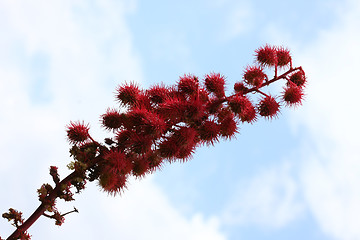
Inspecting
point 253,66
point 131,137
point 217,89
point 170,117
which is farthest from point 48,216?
point 253,66

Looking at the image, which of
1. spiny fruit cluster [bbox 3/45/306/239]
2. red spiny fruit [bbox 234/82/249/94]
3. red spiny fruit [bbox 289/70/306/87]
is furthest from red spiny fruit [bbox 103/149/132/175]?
red spiny fruit [bbox 289/70/306/87]

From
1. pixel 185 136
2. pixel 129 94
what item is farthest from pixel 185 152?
pixel 129 94

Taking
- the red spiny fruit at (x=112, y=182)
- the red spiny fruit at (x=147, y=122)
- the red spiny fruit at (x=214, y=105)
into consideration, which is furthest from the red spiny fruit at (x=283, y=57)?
the red spiny fruit at (x=112, y=182)

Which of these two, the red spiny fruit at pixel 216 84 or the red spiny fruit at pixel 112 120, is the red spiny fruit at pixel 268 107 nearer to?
the red spiny fruit at pixel 216 84

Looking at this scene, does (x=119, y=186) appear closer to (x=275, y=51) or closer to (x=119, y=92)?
(x=119, y=92)

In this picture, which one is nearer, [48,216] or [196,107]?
[196,107]

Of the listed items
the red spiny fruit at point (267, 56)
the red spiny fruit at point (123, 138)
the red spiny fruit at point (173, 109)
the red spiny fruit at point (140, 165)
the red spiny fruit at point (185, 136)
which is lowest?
the red spiny fruit at point (140, 165)
